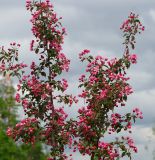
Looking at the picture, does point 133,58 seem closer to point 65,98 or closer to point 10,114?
point 65,98

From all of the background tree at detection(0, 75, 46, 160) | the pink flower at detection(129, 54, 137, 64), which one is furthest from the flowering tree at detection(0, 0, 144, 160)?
the background tree at detection(0, 75, 46, 160)

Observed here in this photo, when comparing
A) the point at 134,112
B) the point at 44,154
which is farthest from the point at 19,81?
the point at 44,154

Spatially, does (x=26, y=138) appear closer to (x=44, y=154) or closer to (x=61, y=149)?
(x=61, y=149)

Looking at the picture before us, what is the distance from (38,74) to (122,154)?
12.8ft

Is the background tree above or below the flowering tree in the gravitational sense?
above

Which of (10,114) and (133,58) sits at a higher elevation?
(10,114)

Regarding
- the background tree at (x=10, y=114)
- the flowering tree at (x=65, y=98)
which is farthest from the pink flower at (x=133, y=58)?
the background tree at (x=10, y=114)

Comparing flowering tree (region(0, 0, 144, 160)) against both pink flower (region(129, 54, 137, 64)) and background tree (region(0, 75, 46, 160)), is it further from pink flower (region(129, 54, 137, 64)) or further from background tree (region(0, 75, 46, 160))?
background tree (region(0, 75, 46, 160))

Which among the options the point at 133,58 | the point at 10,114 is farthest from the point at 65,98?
the point at 10,114

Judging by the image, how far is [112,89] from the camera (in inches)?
790

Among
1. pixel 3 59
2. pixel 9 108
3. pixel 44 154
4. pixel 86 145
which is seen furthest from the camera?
pixel 44 154

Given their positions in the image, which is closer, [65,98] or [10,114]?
[65,98]

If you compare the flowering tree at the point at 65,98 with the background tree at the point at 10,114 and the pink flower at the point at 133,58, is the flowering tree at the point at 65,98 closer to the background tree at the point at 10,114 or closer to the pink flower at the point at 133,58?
the pink flower at the point at 133,58

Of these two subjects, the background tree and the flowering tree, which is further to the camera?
the background tree
